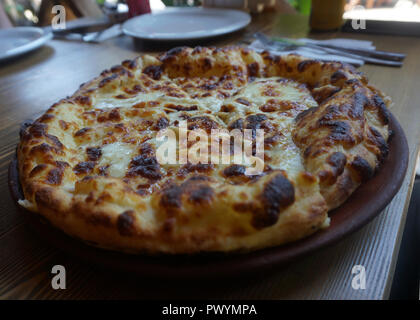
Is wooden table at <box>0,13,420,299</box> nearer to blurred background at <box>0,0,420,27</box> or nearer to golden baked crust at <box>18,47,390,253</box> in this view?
golden baked crust at <box>18,47,390,253</box>

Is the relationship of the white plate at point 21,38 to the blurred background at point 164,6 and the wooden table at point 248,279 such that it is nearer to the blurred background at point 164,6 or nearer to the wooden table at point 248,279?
the blurred background at point 164,6

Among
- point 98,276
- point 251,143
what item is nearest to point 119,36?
point 251,143

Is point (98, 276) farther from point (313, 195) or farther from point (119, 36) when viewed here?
point (119, 36)

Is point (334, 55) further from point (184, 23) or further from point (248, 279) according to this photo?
point (248, 279)

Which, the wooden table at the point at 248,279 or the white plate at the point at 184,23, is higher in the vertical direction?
the white plate at the point at 184,23

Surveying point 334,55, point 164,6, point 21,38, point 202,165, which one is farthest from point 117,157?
point 164,6

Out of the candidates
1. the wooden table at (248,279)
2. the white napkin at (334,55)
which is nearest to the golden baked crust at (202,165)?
the wooden table at (248,279)
